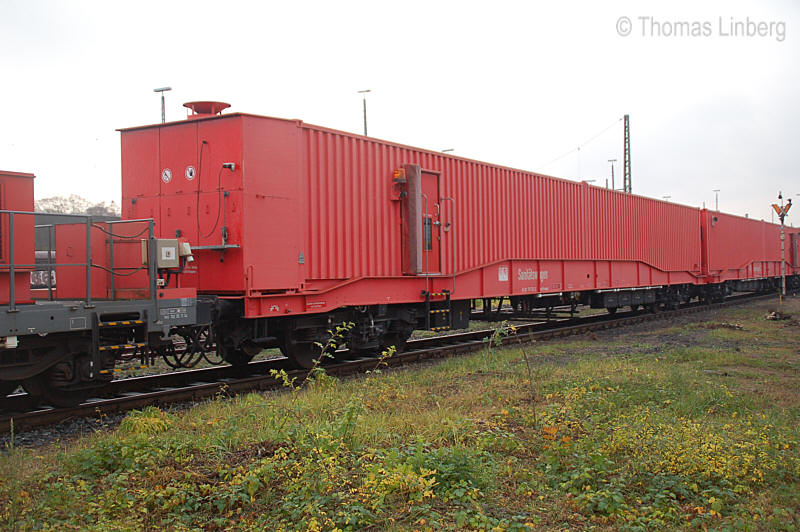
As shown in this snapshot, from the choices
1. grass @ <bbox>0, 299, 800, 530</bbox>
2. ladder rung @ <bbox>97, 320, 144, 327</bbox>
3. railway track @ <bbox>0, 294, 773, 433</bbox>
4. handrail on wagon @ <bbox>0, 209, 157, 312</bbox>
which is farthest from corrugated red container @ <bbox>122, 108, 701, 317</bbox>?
grass @ <bbox>0, 299, 800, 530</bbox>

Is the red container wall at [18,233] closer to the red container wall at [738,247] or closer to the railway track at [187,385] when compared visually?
the railway track at [187,385]

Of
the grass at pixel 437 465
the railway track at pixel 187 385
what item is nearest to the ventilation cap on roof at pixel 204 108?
the railway track at pixel 187 385

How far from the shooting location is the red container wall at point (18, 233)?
23.8 ft

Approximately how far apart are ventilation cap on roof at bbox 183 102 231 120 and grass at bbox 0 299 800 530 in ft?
15.6

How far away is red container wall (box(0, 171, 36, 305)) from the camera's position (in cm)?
725

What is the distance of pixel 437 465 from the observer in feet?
16.3

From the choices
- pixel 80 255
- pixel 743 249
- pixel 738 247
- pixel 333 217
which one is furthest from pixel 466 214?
pixel 743 249

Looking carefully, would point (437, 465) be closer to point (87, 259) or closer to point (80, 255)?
point (87, 259)

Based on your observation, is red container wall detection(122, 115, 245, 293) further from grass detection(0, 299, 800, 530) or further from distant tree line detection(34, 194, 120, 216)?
distant tree line detection(34, 194, 120, 216)

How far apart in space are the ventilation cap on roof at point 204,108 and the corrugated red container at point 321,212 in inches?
12.8

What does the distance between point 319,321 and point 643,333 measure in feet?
30.9

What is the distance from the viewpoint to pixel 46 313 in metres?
6.93

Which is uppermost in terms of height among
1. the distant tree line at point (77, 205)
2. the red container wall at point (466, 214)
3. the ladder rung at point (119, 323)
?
the distant tree line at point (77, 205)

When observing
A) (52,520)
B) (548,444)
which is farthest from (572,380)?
(52,520)
